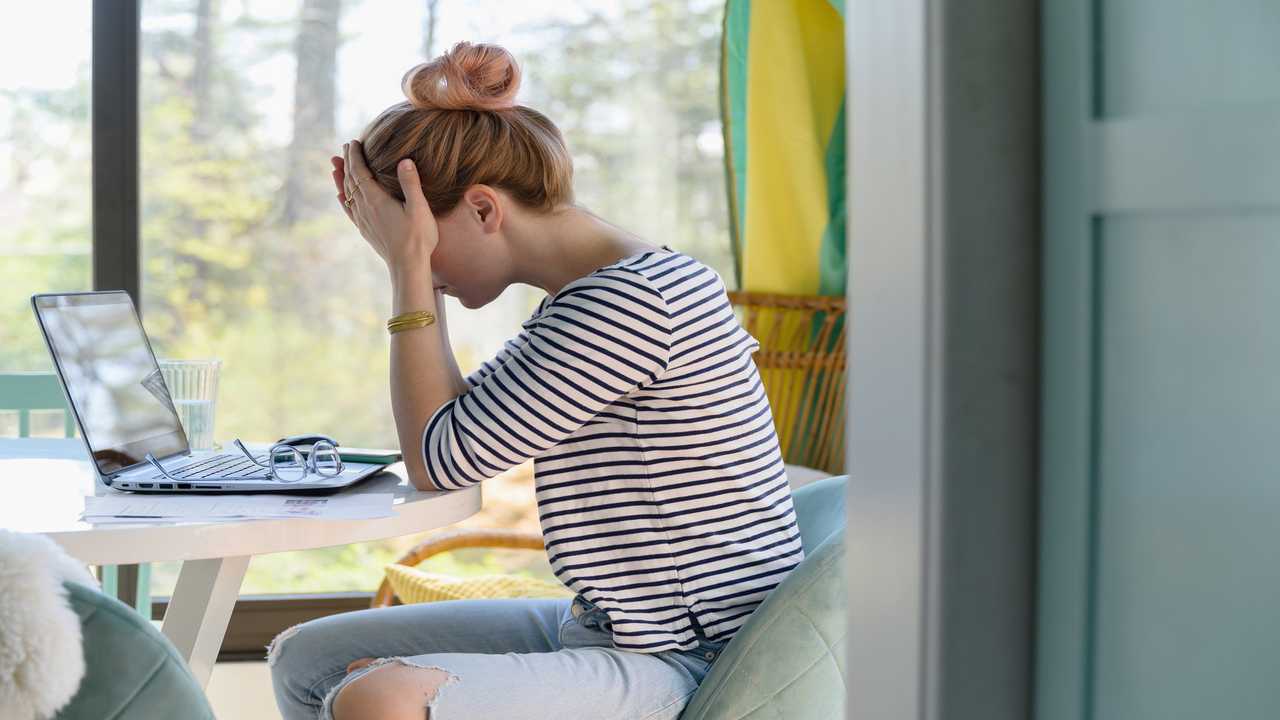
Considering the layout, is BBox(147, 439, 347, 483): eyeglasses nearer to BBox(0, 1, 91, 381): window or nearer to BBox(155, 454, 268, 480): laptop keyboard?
BBox(155, 454, 268, 480): laptop keyboard

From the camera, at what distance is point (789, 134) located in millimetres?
2148

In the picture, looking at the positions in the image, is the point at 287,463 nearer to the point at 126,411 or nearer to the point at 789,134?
the point at 126,411

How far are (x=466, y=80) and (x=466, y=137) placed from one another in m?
0.08

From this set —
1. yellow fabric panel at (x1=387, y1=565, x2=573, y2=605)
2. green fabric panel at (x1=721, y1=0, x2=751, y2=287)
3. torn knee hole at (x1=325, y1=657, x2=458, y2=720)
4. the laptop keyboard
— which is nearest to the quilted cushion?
torn knee hole at (x1=325, y1=657, x2=458, y2=720)

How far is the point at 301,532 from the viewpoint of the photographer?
882 mm

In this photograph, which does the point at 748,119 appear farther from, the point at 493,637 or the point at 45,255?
the point at 45,255

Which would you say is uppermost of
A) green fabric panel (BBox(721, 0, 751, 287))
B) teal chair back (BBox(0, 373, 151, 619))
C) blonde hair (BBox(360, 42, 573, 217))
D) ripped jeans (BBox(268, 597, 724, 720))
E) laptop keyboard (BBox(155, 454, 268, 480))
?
green fabric panel (BBox(721, 0, 751, 287))

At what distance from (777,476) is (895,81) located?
69 centimetres

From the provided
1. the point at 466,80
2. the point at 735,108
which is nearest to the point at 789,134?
the point at 735,108

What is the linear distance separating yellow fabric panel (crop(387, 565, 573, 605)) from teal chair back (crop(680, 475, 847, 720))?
81cm

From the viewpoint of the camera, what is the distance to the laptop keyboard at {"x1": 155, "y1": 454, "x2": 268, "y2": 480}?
42.8 inches

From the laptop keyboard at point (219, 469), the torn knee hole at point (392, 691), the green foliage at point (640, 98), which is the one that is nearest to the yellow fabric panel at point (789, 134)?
the green foliage at point (640, 98)

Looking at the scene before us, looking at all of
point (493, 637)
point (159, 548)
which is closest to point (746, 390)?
point (493, 637)

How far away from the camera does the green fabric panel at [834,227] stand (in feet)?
7.18
